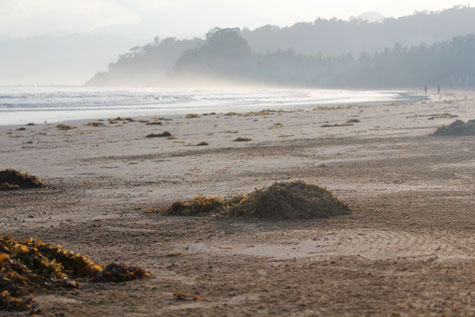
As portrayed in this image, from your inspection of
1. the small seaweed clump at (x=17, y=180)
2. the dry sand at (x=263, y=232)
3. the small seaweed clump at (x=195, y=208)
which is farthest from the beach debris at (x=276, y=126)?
the small seaweed clump at (x=195, y=208)

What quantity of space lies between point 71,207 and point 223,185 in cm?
237

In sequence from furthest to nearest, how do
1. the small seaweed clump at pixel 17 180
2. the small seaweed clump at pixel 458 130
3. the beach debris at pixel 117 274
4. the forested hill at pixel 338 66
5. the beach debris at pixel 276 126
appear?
the forested hill at pixel 338 66 < the beach debris at pixel 276 126 < the small seaweed clump at pixel 458 130 < the small seaweed clump at pixel 17 180 < the beach debris at pixel 117 274

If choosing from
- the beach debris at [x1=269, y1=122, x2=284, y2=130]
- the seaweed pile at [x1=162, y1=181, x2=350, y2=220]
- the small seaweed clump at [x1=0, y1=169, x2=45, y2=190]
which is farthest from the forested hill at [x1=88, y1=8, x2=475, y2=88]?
the seaweed pile at [x1=162, y1=181, x2=350, y2=220]

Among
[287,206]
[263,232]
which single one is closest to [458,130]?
[287,206]

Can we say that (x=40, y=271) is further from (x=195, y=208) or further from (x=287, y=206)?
(x=287, y=206)

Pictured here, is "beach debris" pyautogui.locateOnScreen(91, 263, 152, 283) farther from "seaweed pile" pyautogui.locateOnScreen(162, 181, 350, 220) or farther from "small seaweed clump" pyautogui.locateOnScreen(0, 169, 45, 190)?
"small seaweed clump" pyautogui.locateOnScreen(0, 169, 45, 190)

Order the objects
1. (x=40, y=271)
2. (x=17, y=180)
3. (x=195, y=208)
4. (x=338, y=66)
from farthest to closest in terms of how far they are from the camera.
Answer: (x=338, y=66), (x=17, y=180), (x=195, y=208), (x=40, y=271)

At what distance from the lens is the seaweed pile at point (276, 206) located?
6848 millimetres

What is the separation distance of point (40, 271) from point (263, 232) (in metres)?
2.39

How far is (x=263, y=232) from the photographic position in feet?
20.4

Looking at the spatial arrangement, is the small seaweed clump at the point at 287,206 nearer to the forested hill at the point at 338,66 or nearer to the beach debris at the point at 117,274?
the beach debris at the point at 117,274

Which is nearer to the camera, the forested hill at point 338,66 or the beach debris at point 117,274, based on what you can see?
the beach debris at point 117,274

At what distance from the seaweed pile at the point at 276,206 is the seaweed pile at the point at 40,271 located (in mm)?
2360

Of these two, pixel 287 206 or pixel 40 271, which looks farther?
pixel 287 206
